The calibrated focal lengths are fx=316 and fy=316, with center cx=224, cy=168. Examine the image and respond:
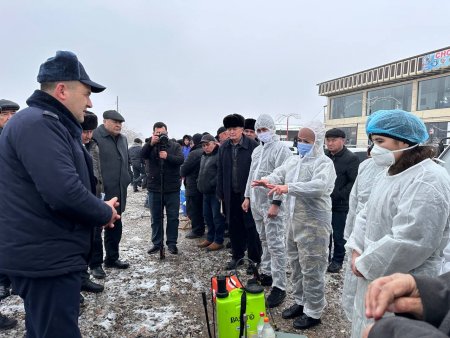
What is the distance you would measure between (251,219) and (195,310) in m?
1.51

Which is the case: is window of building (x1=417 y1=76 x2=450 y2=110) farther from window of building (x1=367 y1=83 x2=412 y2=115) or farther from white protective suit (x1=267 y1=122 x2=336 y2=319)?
white protective suit (x1=267 y1=122 x2=336 y2=319)

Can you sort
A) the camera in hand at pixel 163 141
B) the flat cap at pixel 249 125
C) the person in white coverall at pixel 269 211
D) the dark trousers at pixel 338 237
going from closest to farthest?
the person in white coverall at pixel 269 211
the dark trousers at pixel 338 237
the camera in hand at pixel 163 141
the flat cap at pixel 249 125

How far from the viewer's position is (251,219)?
182 inches

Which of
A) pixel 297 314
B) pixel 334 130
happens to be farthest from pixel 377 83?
pixel 297 314

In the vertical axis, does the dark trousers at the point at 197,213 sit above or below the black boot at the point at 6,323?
above

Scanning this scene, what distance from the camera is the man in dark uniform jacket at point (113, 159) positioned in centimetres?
450

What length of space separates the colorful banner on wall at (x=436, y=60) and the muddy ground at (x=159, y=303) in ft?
97.5

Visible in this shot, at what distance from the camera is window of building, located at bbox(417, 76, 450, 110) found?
2705cm

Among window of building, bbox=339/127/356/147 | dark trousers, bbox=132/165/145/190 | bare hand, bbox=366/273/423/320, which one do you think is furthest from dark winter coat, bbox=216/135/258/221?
window of building, bbox=339/127/356/147

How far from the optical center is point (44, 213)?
1.81 meters

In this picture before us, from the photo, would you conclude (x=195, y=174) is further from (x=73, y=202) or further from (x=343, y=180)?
(x=73, y=202)

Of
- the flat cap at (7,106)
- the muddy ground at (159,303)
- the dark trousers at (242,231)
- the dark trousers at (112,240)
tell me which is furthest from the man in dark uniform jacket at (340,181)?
the flat cap at (7,106)

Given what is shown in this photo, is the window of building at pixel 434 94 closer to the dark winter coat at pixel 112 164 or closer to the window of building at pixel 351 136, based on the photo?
the window of building at pixel 351 136

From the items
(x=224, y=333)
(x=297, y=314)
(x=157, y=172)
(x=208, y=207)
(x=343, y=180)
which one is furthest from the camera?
(x=208, y=207)
